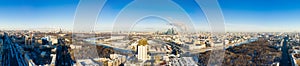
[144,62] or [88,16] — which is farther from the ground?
[88,16]

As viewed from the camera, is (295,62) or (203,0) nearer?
(203,0)

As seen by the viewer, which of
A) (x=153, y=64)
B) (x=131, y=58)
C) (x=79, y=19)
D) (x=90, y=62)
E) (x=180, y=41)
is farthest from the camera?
(x=180, y=41)

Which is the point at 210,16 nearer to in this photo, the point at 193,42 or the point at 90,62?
the point at 90,62

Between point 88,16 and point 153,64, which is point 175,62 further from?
point 88,16

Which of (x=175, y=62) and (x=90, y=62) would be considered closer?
(x=90, y=62)

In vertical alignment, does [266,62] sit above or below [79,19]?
below

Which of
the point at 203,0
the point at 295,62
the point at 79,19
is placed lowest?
the point at 295,62

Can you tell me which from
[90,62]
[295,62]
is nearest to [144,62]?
[90,62]

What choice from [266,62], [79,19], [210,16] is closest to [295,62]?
[266,62]

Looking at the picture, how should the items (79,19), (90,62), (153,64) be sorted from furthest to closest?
(153,64) → (90,62) → (79,19)
